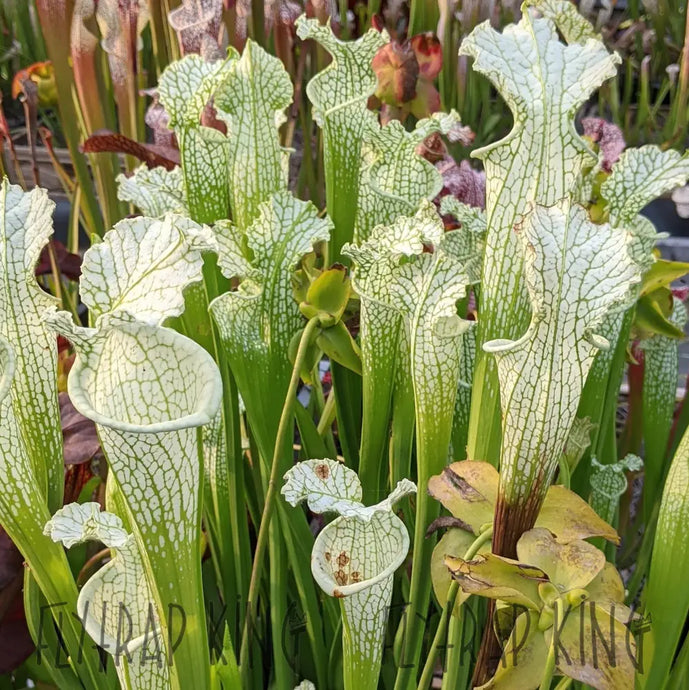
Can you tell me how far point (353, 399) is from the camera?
24.0 inches

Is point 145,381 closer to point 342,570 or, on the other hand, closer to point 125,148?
point 342,570

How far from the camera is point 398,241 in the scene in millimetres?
468

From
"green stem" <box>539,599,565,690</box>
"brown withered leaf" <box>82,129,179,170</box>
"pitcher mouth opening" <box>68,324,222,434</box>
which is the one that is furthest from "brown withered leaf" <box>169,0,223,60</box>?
"green stem" <box>539,599,565,690</box>

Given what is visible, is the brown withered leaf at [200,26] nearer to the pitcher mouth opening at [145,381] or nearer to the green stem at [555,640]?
the pitcher mouth opening at [145,381]

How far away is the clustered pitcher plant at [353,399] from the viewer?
0.35 meters

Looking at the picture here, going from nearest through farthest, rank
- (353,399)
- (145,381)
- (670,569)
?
(145,381) → (670,569) → (353,399)

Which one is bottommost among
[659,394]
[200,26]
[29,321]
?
[659,394]

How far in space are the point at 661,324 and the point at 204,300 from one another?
0.39 metres

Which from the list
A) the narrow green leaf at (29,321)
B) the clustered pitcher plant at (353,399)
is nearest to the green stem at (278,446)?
the clustered pitcher plant at (353,399)

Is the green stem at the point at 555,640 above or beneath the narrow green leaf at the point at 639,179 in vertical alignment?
beneath

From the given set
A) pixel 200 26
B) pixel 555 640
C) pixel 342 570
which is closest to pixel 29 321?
pixel 342 570

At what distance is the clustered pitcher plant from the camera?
351 mm

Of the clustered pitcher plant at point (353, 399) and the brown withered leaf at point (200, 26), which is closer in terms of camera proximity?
the clustered pitcher plant at point (353, 399)

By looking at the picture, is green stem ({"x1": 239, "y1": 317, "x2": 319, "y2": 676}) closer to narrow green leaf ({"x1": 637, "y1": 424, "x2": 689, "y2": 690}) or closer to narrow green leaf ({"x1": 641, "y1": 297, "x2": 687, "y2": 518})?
narrow green leaf ({"x1": 637, "y1": 424, "x2": 689, "y2": 690})
